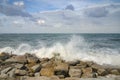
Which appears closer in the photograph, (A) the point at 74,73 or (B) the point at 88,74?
(A) the point at 74,73

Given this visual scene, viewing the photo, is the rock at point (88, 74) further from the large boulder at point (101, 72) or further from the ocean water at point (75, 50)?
the ocean water at point (75, 50)

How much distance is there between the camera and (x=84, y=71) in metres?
6.10

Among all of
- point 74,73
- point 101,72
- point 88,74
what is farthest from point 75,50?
point 74,73

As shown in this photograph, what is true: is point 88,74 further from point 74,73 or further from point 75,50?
point 75,50

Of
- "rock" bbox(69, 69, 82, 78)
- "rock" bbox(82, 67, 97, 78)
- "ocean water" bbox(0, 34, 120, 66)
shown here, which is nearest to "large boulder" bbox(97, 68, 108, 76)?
"rock" bbox(82, 67, 97, 78)

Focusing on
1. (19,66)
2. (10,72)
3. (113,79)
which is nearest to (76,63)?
(19,66)

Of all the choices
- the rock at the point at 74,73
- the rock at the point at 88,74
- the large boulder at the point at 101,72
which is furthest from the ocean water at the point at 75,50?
the rock at the point at 74,73

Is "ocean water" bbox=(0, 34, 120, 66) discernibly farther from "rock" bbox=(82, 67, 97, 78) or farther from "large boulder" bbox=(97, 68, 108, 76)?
"rock" bbox=(82, 67, 97, 78)

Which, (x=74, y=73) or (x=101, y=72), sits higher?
(x=74, y=73)

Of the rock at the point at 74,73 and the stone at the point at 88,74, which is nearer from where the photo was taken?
the rock at the point at 74,73

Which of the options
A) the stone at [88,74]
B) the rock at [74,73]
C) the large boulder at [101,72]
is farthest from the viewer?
the large boulder at [101,72]

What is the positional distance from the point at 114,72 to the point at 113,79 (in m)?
2.66

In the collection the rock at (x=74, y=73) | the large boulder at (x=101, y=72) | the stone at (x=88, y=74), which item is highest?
the rock at (x=74, y=73)

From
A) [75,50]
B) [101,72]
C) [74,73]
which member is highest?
[75,50]
